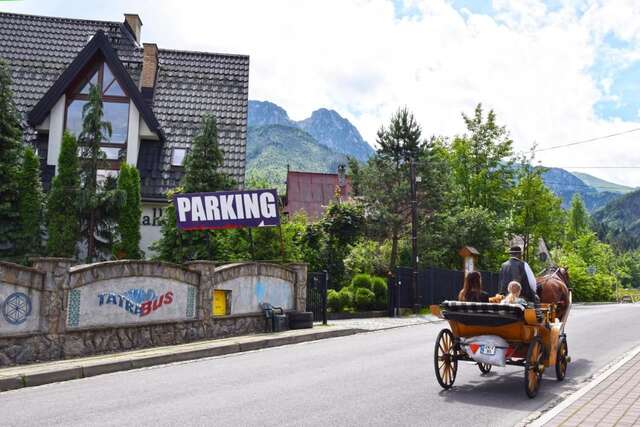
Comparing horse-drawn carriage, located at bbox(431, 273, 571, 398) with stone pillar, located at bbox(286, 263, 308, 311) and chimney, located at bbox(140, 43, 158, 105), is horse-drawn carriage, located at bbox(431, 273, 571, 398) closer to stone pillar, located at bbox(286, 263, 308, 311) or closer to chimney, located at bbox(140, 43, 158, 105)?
stone pillar, located at bbox(286, 263, 308, 311)

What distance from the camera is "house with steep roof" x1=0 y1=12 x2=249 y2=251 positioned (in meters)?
28.2

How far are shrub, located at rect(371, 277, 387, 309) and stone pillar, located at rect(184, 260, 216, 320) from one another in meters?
11.8

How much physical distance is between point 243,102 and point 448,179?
11.7 metres

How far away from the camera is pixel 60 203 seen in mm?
23375

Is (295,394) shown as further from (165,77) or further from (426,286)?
(165,77)

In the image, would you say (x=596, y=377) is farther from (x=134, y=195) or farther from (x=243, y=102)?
(x=243, y=102)

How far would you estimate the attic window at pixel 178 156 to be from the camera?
29.3 meters

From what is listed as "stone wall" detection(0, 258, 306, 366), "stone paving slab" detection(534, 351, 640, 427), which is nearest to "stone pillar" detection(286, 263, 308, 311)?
"stone wall" detection(0, 258, 306, 366)

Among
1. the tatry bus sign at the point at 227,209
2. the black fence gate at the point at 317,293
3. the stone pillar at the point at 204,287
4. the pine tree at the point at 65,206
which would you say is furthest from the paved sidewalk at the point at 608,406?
the pine tree at the point at 65,206

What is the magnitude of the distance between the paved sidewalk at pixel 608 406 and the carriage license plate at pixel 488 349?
4.14 feet

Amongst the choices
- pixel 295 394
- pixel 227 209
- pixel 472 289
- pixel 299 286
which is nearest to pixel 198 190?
pixel 227 209

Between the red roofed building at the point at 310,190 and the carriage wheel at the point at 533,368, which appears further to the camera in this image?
the red roofed building at the point at 310,190

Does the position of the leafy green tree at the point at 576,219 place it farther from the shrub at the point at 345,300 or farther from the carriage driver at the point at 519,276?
the carriage driver at the point at 519,276

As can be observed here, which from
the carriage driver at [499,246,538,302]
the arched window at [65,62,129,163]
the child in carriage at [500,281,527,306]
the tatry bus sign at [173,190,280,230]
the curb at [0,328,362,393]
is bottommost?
the curb at [0,328,362,393]
